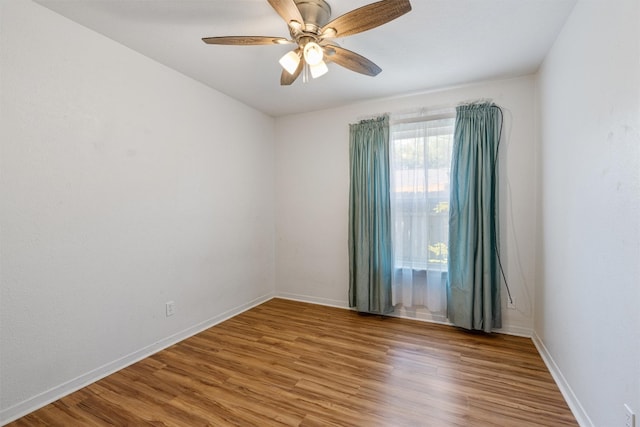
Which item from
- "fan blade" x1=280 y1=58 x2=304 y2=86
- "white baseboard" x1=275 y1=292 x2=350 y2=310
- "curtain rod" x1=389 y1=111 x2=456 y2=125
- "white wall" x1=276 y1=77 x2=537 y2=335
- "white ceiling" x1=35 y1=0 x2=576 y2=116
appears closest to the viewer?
"white ceiling" x1=35 y1=0 x2=576 y2=116

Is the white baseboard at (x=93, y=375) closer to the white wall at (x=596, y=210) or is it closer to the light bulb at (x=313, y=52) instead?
the light bulb at (x=313, y=52)

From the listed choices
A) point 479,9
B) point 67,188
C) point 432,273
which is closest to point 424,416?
point 432,273

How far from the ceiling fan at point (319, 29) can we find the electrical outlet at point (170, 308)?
2159mm

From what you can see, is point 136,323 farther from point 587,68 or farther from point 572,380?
point 587,68

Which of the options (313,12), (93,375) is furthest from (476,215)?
(93,375)

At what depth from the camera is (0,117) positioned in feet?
5.12

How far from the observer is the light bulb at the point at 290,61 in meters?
1.75

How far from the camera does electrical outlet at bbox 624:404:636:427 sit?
1125 mm

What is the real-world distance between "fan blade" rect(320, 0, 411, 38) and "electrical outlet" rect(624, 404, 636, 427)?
1993 mm

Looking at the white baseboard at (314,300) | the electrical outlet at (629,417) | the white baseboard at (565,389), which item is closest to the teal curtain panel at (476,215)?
the white baseboard at (565,389)

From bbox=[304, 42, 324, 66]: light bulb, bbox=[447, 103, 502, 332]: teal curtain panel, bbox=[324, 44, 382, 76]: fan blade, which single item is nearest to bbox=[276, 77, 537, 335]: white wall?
bbox=[447, 103, 502, 332]: teal curtain panel

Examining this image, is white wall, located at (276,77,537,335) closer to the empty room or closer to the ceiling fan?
the empty room

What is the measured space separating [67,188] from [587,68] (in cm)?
326

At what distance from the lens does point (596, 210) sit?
1447mm
